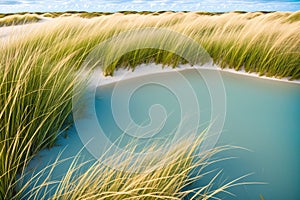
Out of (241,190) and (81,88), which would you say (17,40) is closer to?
(81,88)

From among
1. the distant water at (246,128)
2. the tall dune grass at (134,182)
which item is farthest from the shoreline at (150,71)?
the tall dune grass at (134,182)

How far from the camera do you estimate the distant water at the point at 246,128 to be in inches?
61.2

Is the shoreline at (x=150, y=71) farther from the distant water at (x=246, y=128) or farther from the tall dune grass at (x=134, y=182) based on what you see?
the tall dune grass at (x=134, y=182)

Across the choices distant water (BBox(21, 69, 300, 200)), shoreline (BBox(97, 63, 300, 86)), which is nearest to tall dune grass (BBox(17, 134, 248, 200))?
distant water (BBox(21, 69, 300, 200))

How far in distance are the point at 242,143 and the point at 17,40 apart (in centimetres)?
188

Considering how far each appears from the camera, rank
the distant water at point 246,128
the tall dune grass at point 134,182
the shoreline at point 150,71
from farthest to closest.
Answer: the shoreline at point 150,71, the distant water at point 246,128, the tall dune grass at point 134,182

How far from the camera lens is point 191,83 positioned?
277cm

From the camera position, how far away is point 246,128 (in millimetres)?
1995

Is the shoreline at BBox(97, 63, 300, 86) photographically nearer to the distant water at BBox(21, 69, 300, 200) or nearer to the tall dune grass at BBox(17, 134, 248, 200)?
the distant water at BBox(21, 69, 300, 200)

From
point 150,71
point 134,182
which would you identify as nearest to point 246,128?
point 134,182

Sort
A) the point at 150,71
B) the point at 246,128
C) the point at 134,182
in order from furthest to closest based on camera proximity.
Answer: the point at 150,71, the point at 246,128, the point at 134,182

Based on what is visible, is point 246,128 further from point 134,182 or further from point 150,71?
point 150,71

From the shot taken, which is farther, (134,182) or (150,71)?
(150,71)

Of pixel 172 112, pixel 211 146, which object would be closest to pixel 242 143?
pixel 211 146
